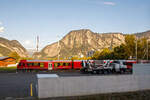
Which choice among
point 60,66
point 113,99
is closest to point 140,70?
point 113,99

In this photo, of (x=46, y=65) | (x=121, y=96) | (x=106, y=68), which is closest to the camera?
(x=121, y=96)

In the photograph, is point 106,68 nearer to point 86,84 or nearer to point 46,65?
point 46,65

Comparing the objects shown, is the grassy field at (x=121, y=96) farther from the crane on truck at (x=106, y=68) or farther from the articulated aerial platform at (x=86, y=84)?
the crane on truck at (x=106, y=68)

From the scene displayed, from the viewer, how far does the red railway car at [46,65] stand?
40.4 metres

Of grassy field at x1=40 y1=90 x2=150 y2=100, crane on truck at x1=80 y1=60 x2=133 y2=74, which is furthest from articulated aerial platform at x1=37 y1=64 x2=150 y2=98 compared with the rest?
crane on truck at x1=80 y1=60 x2=133 y2=74

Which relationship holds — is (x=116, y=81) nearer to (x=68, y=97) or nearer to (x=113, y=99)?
(x=113, y=99)

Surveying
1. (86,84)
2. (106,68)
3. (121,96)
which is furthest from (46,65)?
(121,96)

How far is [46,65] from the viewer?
42156 mm

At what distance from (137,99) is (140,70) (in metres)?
6.50

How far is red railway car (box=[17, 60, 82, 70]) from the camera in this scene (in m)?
40.4

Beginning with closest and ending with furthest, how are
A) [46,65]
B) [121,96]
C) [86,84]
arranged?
[86,84], [121,96], [46,65]

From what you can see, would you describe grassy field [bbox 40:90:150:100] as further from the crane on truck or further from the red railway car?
the red railway car

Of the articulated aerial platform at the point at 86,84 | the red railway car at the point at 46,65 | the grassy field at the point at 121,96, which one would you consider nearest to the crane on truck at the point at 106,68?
the red railway car at the point at 46,65

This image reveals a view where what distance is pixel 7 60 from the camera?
7650 centimetres
